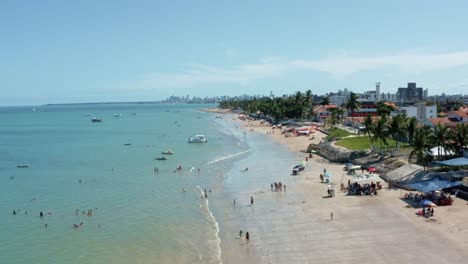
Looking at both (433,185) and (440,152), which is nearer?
(433,185)

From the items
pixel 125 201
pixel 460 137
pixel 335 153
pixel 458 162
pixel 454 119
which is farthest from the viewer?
pixel 454 119

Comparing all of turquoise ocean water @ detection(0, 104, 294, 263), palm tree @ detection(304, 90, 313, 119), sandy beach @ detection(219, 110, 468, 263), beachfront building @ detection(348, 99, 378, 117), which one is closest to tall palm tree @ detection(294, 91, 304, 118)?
palm tree @ detection(304, 90, 313, 119)

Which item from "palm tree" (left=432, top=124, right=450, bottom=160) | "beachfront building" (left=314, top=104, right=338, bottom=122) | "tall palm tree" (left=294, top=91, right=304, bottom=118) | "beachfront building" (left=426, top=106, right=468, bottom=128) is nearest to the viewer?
"palm tree" (left=432, top=124, right=450, bottom=160)

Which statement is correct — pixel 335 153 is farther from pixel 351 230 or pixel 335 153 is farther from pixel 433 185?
pixel 351 230

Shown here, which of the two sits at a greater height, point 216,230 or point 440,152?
point 440,152

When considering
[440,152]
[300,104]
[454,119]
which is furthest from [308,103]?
[440,152]

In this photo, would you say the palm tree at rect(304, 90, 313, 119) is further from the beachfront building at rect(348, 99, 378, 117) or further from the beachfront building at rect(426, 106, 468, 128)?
the beachfront building at rect(426, 106, 468, 128)

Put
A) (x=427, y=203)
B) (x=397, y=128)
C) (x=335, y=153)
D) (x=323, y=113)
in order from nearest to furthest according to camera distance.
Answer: (x=427, y=203)
(x=397, y=128)
(x=335, y=153)
(x=323, y=113)
